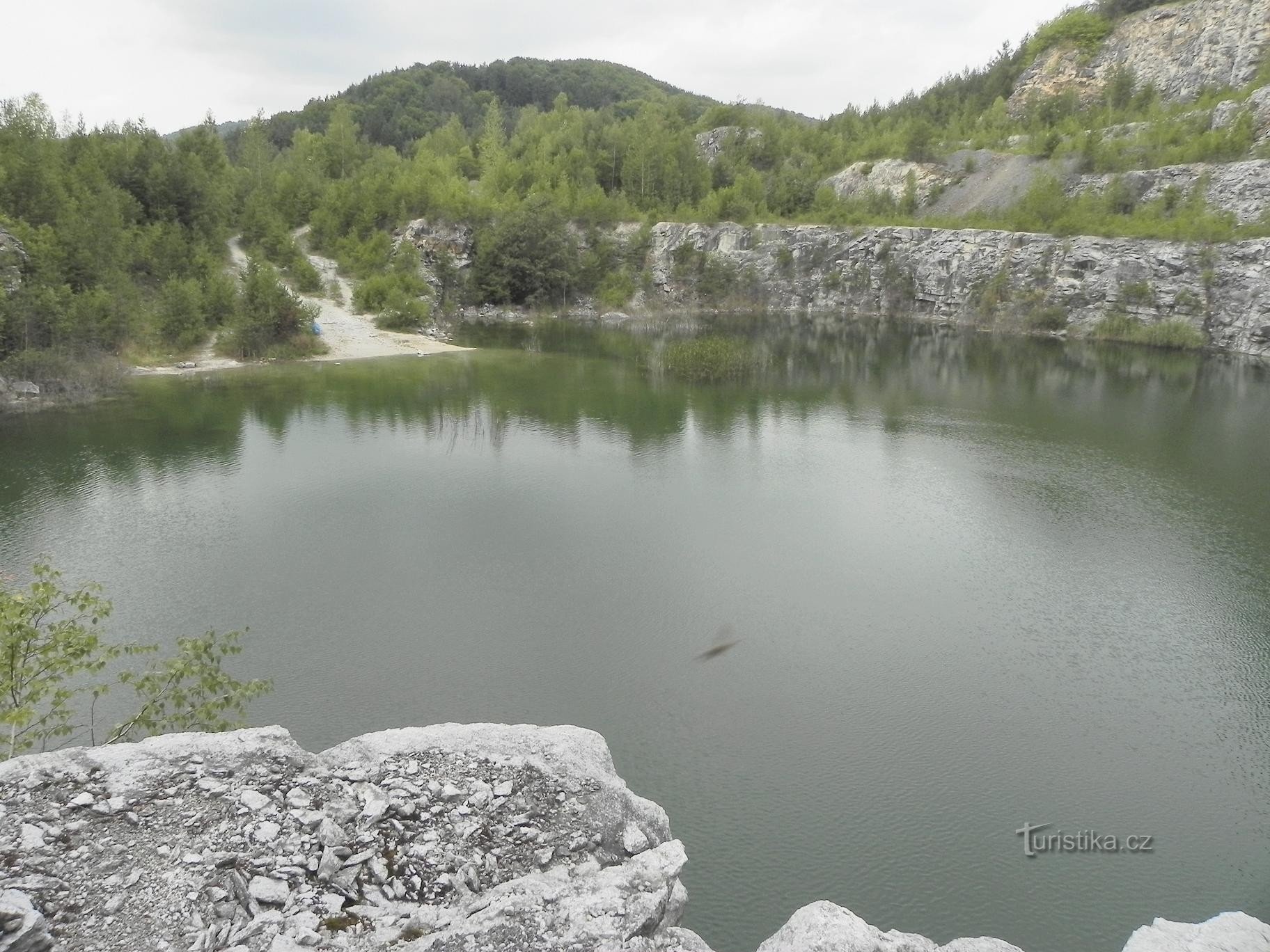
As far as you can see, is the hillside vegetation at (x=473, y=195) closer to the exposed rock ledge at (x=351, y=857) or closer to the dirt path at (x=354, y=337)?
the dirt path at (x=354, y=337)

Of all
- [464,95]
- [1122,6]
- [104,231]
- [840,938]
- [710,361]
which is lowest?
[840,938]

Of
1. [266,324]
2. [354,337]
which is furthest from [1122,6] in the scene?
[266,324]

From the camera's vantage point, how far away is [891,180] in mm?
61406

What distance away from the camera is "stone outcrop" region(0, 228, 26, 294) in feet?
78.2

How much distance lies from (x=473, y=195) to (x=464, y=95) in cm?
5456

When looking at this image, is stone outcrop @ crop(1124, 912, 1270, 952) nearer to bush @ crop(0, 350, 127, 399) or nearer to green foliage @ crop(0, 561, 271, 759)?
green foliage @ crop(0, 561, 271, 759)

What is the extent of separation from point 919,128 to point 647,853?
66481 mm

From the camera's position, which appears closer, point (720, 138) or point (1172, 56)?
point (1172, 56)

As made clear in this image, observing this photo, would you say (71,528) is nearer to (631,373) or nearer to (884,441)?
(884,441)

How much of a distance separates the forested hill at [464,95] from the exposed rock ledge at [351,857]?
7796cm

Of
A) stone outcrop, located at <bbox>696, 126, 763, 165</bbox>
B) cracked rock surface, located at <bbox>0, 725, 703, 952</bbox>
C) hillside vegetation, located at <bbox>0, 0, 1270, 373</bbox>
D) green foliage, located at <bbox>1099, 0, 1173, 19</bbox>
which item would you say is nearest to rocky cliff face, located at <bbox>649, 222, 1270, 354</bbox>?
hillside vegetation, located at <bbox>0, 0, 1270, 373</bbox>

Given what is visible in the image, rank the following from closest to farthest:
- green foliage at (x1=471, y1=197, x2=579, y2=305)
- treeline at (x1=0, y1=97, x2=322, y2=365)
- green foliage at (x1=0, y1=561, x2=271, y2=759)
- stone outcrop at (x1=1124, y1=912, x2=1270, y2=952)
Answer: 1. stone outcrop at (x1=1124, y1=912, x2=1270, y2=952)
2. green foliage at (x1=0, y1=561, x2=271, y2=759)
3. treeline at (x1=0, y1=97, x2=322, y2=365)
4. green foliage at (x1=471, y1=197, x2=579, y2=305)

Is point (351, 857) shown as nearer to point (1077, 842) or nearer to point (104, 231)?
point (1077, 842)

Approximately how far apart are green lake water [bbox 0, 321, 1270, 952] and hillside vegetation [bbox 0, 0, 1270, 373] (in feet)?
22.9
